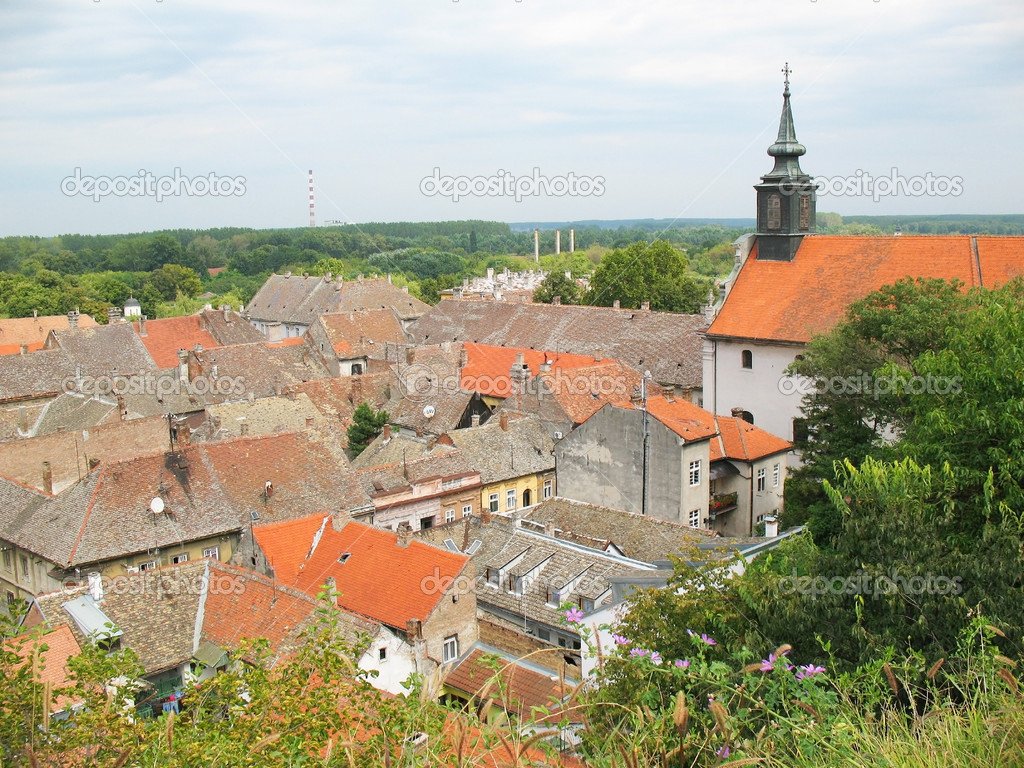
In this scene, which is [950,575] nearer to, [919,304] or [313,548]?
[919,304]

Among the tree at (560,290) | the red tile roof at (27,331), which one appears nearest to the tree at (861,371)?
the tree at (560,290)

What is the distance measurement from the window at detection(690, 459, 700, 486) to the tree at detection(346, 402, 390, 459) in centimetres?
1499

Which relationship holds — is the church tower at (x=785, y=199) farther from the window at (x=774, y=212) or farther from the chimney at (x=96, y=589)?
the chimney at (x=96, y=589)

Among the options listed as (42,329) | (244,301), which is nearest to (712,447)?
(42,329)

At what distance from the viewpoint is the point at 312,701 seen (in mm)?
9344

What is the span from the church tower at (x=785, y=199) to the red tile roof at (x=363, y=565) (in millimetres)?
24886

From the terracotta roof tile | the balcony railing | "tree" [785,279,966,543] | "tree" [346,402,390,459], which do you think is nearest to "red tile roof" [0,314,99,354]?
the terracotta roof tile

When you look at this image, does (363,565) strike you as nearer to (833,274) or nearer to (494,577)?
(494,577)

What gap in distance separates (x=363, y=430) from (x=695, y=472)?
15.7m

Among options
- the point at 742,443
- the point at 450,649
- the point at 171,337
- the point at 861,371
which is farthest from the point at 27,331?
the point at 861,371

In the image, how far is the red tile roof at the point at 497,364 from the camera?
44531 millimetres

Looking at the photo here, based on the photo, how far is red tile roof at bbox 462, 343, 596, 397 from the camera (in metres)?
44.5

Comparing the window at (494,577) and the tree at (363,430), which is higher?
the tree at (363,430)

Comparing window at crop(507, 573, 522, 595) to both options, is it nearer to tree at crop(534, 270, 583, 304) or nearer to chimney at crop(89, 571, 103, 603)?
chimney at crop(89, 571, 103, 603)
